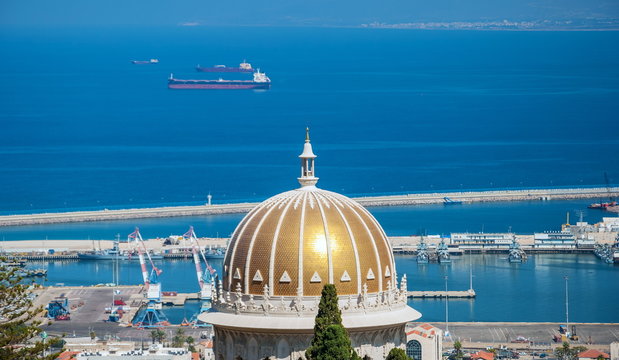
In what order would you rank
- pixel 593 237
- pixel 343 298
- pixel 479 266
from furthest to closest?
pixel 593 237 < pixel 479 266 < pixel 343 298

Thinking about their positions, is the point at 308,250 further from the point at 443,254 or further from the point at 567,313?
the point at 443,254

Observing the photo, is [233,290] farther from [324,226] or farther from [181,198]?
[181,198]

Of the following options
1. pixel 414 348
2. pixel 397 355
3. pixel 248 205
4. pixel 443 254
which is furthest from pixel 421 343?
pixel 248 205

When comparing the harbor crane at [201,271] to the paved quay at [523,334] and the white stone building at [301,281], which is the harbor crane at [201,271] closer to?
the paved quay at [523,334]

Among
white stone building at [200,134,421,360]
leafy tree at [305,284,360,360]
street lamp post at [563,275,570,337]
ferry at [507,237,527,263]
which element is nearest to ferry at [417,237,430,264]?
ferry at [507,237,527,263]

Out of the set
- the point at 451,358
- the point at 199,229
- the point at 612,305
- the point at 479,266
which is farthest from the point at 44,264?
the point at 451,358

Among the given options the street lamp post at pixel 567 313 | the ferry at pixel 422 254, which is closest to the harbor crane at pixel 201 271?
the ferry at pixel 422 254
